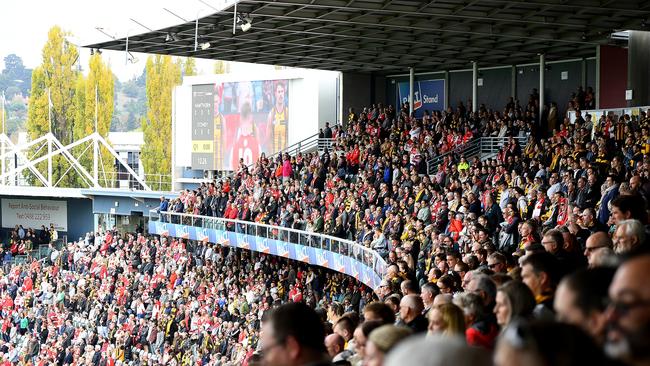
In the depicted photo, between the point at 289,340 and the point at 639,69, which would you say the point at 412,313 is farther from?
the point at 639,69

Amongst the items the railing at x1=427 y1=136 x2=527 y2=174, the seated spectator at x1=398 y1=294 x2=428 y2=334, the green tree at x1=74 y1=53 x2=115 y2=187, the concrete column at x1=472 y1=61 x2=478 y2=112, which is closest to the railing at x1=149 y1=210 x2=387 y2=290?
the railing at x1=427 y1=136 x2=527 y2=174

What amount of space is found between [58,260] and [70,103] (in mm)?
24264

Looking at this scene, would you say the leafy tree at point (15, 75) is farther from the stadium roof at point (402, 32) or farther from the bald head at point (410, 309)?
the bald head at point (410, 309)

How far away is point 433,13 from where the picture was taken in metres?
20.4

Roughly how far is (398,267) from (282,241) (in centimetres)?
1268

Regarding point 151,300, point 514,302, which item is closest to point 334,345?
point 514,302

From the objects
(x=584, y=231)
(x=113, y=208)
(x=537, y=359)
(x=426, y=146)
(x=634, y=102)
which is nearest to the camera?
(x=537, y=359)

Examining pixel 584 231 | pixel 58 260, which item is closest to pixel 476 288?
pixel 584 231

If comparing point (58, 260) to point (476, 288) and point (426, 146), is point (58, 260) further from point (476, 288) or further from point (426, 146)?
point (476, 288)

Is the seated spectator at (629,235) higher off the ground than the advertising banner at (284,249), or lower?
higher

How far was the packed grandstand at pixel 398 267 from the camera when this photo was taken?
8.48 ft

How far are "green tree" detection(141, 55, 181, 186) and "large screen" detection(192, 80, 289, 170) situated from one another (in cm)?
1906

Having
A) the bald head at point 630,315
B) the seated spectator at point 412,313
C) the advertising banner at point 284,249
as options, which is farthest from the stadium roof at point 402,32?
the bald head at point 630,315

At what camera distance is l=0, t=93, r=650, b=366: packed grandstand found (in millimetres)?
2586
